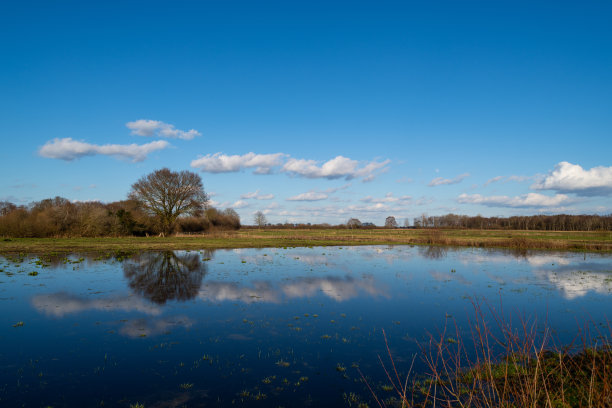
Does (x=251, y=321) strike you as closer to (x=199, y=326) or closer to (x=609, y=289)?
(x=199, y=326)

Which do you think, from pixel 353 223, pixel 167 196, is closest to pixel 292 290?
pixel 167 196

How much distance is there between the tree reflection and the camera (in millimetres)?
16391

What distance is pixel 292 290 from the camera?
17609 millimetres

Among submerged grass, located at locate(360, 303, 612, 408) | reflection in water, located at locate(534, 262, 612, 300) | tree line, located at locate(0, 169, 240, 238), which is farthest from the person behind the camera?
tree line, located at locate(0, 169, 240, 238)

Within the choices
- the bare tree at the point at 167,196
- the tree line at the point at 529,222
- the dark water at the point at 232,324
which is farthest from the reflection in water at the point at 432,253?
the tree line at the point at 529,222

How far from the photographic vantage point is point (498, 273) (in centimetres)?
2433

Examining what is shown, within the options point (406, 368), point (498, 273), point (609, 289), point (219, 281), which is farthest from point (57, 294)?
point (609, 289)

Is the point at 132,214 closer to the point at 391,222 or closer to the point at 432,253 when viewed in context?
the point at 432,253

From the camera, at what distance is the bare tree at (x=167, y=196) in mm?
59531

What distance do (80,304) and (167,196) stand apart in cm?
4904


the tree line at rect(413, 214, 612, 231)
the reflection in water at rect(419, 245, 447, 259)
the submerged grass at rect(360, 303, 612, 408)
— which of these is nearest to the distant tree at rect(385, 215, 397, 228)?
the tree line at rect(413, 214, 612, 231)

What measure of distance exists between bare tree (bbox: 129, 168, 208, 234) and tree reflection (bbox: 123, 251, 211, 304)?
31.9 metres

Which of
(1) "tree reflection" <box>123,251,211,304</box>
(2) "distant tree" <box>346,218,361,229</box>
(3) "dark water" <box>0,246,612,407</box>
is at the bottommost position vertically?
(3) "dark water" <box>0,246,612,407</box>

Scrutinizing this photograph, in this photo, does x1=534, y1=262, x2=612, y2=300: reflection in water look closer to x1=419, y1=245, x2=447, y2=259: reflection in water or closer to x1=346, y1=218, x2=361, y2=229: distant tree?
x1=419, y1=245, x2=447, y2=259: reflection in water
